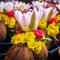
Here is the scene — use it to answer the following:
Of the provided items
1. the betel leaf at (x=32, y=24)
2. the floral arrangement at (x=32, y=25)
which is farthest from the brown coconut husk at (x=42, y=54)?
the betel leaf at (x=32, y=24)

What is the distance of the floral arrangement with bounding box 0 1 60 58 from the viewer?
3.15 ft

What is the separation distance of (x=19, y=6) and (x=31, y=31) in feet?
1.12

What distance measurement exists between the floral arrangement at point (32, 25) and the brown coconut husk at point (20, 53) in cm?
3

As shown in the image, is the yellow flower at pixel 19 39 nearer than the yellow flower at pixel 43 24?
Yes

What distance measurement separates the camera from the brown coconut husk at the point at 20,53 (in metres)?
0.90

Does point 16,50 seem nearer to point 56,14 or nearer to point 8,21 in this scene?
point 8,21

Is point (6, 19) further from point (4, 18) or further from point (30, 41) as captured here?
point (30, 41)

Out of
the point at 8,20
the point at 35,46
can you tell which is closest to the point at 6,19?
the point at 8,20

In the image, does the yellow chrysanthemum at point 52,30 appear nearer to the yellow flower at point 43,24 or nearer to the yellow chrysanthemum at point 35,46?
the yellow flower at point 43,24

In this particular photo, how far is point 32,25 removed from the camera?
104 centimetres

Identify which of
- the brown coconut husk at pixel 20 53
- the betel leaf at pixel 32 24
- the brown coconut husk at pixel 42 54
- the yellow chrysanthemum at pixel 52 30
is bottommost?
the brown coconut husk at pixel 42 54

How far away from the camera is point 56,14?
1.27 metres

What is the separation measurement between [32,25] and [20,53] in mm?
178

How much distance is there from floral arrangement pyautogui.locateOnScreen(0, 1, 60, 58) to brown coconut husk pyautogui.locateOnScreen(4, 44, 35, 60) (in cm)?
3
